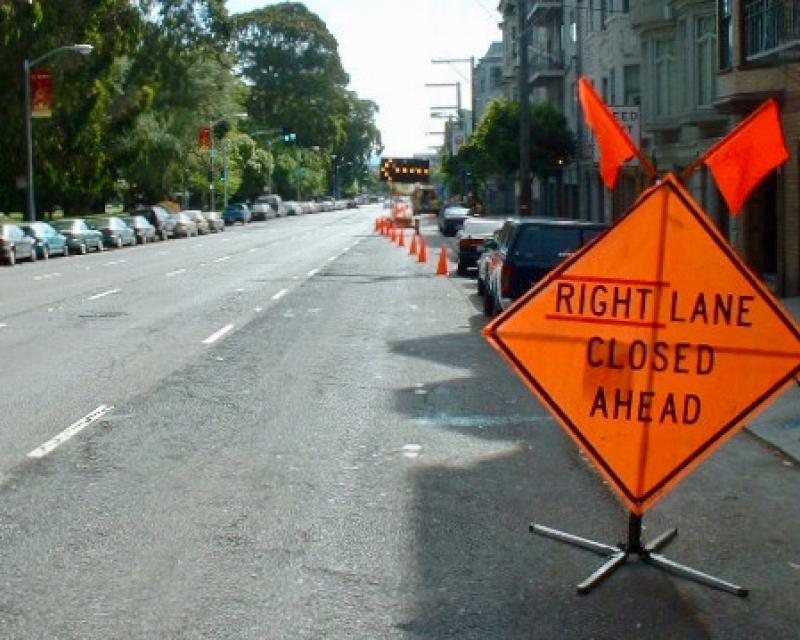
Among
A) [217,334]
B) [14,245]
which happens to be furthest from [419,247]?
[217,334]

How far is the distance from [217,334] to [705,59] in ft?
49.6

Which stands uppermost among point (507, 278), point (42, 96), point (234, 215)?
point (42, 96)

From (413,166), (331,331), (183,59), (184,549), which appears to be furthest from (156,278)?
(413,166)

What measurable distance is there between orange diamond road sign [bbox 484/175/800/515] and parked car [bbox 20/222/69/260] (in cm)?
4155

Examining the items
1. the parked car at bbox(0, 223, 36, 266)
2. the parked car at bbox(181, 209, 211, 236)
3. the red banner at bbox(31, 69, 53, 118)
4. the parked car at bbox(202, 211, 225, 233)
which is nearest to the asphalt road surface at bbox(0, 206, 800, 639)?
the parked car at bbox(0, 223, 36, 266)

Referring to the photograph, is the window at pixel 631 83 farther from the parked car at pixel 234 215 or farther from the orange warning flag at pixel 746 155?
the parked car at pixel 234 215

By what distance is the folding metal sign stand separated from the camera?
22.1 feet

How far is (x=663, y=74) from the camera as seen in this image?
3400cm

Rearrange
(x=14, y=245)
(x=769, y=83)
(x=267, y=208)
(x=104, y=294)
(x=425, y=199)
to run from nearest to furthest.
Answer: (x=769, y=83), (x=104, y=294), (x=14, y=245), (x=267, y=208), (x=425, y=199)

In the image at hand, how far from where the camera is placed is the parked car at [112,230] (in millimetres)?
57844

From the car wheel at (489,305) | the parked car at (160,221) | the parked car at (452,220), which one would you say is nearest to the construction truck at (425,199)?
the parked car at (160,221)

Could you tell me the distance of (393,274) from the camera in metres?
35.0

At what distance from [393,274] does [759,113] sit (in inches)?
1093

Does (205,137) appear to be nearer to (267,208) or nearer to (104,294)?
(267,208)
